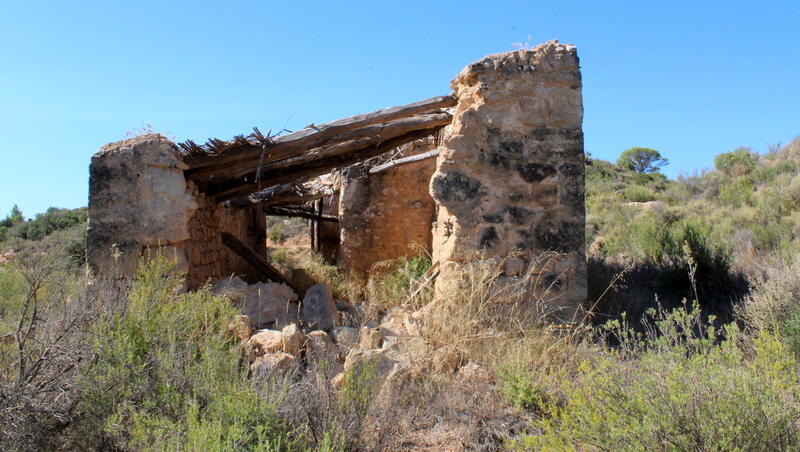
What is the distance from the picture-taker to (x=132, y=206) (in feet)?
18.2

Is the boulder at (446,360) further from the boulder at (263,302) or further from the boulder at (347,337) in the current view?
the boulder at (263,302)

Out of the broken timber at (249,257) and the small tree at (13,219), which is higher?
the small tree at (13,219)

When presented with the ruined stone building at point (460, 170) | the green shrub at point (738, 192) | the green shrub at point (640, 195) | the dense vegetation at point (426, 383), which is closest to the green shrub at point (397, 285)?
the dense vegetation at point (426, 383)

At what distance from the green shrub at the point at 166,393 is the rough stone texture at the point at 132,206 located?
5.26 feet

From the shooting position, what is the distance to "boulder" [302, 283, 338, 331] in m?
5.37

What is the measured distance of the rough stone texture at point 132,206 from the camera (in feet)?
18.0

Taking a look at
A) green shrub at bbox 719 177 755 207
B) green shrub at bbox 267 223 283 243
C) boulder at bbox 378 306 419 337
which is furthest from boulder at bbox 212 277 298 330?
green shrub at bbox 267 223 283 243

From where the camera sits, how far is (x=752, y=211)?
10.5m

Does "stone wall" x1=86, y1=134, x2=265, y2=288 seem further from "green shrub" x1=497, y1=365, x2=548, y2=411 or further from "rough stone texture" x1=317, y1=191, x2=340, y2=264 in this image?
"rough stone texture" x1=317, y1=191, x2=340, y2=264

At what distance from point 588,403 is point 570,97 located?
3.10 meters

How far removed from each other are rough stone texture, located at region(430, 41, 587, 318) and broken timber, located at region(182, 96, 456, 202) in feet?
2.36

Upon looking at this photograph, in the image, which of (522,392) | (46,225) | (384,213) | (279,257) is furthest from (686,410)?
(46,225)

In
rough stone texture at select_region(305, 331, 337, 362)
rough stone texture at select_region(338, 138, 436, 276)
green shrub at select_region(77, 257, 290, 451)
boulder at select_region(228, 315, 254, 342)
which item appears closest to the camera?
green shrub at select_region(77, 257, 290, 451)

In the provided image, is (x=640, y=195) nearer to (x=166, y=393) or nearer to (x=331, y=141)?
(x=331, y=141)
